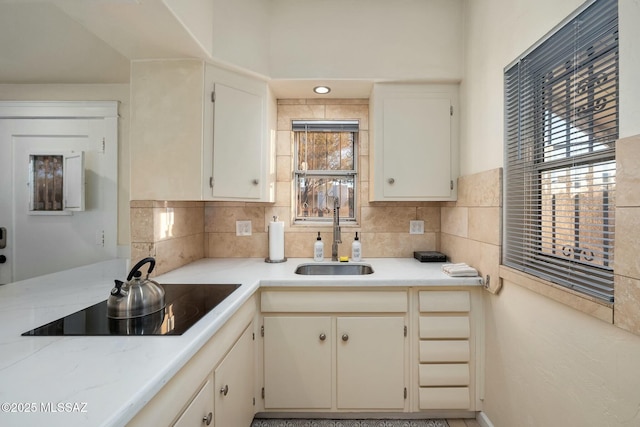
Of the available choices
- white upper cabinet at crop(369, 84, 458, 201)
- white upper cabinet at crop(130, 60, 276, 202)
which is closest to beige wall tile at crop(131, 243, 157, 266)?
white upper cabinet at crop(130, 60, 276, 202)

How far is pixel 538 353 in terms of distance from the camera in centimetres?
121

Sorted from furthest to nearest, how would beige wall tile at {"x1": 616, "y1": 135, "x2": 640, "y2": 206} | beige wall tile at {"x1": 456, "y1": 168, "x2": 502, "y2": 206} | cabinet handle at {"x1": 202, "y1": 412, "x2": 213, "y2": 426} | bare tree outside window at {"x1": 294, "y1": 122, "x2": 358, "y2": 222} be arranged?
bare tree outside window at {"x1": 294, "y1": 122, "x2": 358, "y2": 222}
beige wall tile at {"x1": 456, "y1": 168, "x2": 502, "y2": 206}
cabinet handle at {"x1": 202, "y1": 412, "x2": 213, "y2": 426}
beige wall tile at {"x1": 616, "y1": 135, "x2": 640, "y2": 206}

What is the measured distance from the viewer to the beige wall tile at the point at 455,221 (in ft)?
6.04

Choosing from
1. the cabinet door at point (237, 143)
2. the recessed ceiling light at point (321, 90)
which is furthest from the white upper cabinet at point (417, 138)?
the cabinet door at point (237, 143)

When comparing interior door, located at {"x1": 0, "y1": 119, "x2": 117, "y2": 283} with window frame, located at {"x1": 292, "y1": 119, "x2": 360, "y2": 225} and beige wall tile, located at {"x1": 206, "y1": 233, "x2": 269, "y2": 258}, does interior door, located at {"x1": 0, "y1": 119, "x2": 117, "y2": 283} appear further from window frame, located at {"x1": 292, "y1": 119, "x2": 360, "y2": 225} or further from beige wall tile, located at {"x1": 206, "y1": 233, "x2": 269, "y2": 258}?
window frame, located at {"x1": 292, "y1": 119, "x2": 360, "y2": 225}

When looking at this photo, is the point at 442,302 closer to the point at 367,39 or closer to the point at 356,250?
the point at 356,250

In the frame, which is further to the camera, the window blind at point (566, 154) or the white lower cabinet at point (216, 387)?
the window blind at point (566, 154)

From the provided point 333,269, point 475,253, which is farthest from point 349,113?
point 475,253

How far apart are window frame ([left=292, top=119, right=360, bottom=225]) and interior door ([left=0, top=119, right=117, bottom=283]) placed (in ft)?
4.52

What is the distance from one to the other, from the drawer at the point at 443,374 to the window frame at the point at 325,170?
3.80ft

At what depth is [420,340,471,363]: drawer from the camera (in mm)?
1668

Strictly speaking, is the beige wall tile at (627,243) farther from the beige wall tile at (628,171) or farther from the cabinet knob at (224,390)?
the cabinet knob at (224,390)

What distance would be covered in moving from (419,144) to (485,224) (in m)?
0.71

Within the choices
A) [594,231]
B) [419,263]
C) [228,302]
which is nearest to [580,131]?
[594,231]
